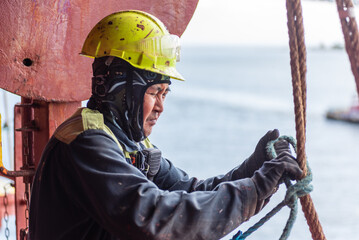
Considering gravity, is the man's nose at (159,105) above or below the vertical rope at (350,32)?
below

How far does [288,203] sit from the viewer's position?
7.07 feet

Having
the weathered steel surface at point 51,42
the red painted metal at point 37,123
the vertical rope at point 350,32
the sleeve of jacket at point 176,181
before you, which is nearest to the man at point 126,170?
the sleeve of jacket at point 176,181

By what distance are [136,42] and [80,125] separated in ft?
1.47

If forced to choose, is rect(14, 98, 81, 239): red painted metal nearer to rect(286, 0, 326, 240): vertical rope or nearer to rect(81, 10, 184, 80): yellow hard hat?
rect(81, 10, 184, 80): yellow hard hat

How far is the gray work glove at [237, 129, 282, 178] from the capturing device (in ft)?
8.14

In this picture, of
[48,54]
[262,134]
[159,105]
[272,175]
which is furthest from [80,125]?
[262,134]

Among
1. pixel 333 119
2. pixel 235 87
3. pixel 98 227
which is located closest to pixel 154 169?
pixel 98 227

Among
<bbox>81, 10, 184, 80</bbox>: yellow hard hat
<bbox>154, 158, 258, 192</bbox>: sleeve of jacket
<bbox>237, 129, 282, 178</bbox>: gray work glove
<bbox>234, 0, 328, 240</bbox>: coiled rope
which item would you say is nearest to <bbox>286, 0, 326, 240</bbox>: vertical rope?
<bbox>234, 0, 328, 240</bbox>: coiled rope

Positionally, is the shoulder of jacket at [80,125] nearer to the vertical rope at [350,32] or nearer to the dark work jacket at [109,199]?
the dark work jacket at [109,199]

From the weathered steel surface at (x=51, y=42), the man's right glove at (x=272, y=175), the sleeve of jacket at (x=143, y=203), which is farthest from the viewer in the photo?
the weathered steel surface at (x=51, y=42)

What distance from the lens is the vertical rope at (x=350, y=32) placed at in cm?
210

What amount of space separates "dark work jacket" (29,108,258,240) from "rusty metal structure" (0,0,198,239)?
1030mm

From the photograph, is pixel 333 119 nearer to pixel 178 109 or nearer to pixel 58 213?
pixel 178 109

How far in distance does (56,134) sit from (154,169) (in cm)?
54
